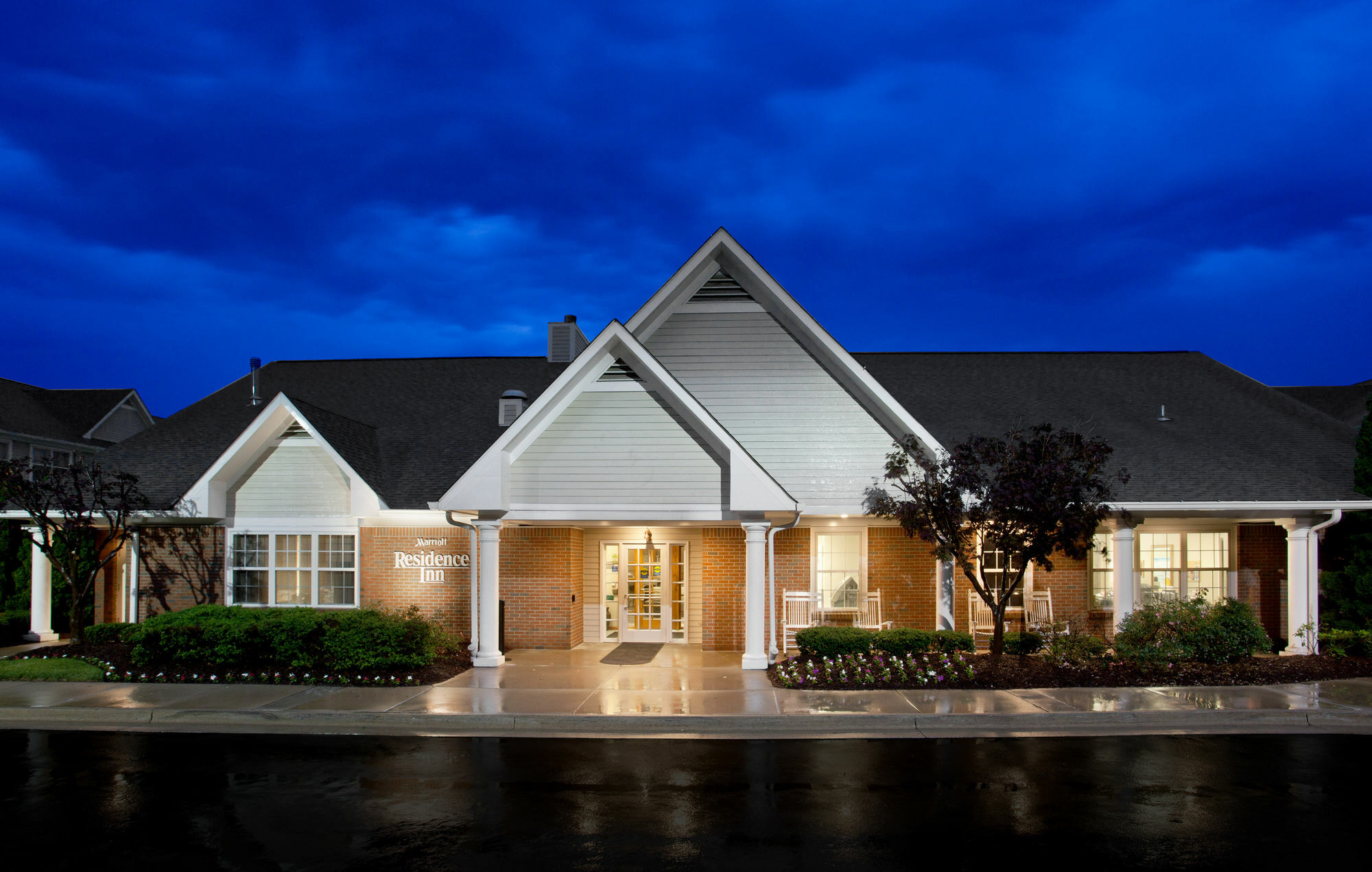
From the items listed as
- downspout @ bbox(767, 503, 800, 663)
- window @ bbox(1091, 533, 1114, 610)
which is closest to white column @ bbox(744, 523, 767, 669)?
downspout @ bbox(767, 503, 800, 663)

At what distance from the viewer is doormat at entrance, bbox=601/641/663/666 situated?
15.9 m

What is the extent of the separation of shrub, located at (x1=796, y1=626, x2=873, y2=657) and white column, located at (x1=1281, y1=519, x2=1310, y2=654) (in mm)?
8442

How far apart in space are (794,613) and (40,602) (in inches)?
642

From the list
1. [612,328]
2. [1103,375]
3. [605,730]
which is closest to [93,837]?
[605,730]

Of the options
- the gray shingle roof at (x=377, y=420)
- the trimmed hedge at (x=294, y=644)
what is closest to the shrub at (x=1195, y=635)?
the trimmed hedge at (x=294, y=644)

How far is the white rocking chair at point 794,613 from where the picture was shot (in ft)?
53.1

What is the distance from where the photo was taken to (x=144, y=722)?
1151 cm

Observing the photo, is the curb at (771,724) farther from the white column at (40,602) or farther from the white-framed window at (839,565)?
the white column at (40,602)

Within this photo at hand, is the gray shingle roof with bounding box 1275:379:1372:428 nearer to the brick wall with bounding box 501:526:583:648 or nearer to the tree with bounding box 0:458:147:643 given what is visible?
the brick wall with bounding box 501:526:583:648

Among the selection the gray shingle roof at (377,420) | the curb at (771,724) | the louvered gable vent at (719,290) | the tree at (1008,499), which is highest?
the louvered gable vent at (719,290)

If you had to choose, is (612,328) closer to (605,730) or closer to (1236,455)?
(605,730)

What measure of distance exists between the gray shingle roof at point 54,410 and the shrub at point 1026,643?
33803 millimetres

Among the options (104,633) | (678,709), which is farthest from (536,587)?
(104,633)

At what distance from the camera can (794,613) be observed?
16547 millimetres
